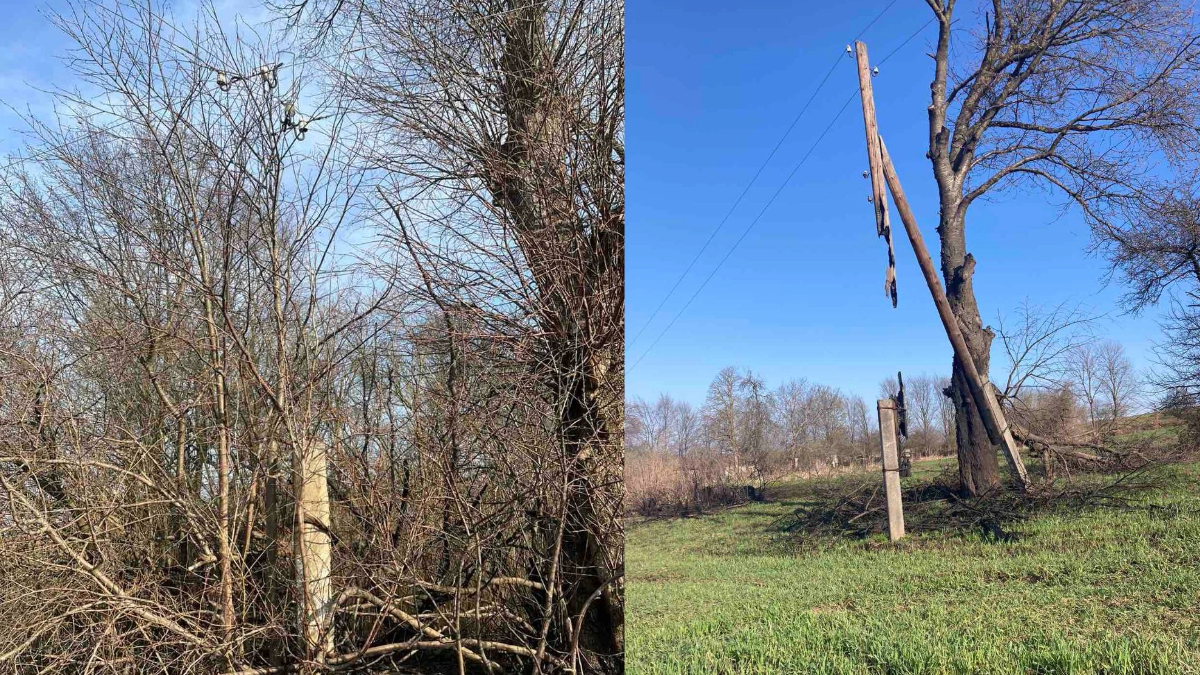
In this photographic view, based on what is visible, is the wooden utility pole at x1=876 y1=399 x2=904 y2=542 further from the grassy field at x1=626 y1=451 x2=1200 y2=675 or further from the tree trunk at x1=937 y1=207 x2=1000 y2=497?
the tree trunk at x1=937 y1=207 x2=1000 y2=497

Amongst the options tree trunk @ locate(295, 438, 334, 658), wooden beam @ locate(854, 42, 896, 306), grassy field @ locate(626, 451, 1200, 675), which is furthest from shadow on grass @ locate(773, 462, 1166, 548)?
→ tree trunk @ locate(295, 438, 334, 658)

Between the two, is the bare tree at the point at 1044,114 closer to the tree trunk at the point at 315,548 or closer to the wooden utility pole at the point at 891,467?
the wooden utility pole at the point at 891,467

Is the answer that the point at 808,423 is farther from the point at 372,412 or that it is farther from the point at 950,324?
the point at 372,412

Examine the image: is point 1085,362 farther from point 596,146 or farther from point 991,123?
point 596,146

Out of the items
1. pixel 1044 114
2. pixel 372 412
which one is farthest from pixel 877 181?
pixel 372 412

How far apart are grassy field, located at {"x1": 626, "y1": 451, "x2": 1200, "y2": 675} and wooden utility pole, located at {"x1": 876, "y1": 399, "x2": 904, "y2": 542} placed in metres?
0.03

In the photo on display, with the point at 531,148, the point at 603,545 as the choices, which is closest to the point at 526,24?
the point at 531,148

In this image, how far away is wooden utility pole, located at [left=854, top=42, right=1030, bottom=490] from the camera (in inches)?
62.9

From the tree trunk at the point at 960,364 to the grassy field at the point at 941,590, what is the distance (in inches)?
2.4

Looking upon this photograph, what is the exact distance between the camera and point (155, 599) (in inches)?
131

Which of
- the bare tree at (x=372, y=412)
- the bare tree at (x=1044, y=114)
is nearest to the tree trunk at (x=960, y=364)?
the bare tree at (x=1044, y=114)

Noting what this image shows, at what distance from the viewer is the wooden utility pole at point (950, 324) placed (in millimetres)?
1599

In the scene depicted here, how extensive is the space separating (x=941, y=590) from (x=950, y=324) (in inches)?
23.2

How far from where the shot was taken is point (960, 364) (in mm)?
1651
